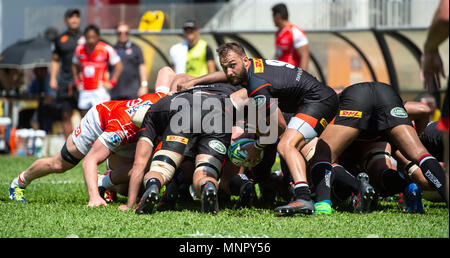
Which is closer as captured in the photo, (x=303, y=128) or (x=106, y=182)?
(x=303, y=128)

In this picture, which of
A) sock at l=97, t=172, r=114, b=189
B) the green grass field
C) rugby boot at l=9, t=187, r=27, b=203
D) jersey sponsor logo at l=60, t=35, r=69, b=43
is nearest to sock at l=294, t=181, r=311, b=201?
the green grass field

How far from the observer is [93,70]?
1075 centimetres

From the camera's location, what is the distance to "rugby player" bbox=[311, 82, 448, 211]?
5660 millimetres

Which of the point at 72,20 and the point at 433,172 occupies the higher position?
the point at 72,20

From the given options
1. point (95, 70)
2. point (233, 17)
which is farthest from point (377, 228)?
point (233, 17)

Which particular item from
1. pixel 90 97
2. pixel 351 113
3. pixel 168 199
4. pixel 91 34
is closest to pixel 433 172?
pixel 351 113

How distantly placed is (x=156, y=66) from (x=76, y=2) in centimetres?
900

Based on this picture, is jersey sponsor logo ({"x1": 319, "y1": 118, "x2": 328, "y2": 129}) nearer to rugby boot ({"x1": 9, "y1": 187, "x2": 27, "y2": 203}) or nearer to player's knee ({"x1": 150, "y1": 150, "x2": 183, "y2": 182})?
player's knee ({"x1": 150, "y1": 150, "x2": 183, "y2": 182})

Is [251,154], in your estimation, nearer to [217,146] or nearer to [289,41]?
[217,146]

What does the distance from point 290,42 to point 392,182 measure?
4.09 meters

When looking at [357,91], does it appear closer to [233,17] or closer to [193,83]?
[193,83]

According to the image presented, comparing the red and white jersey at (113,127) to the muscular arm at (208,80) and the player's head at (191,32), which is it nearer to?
the muscular arm at (208,80)

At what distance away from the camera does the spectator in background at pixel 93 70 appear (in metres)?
10.7

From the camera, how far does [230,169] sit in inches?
258
